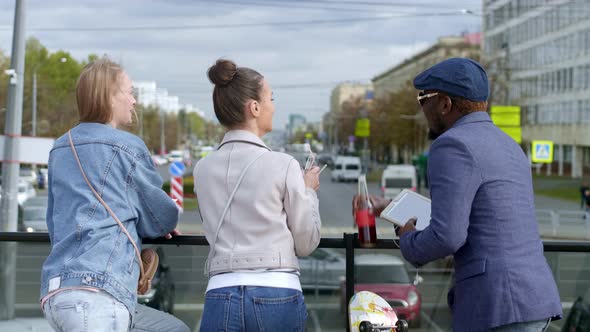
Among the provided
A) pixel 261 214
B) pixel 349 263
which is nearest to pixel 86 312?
pixel 261 214

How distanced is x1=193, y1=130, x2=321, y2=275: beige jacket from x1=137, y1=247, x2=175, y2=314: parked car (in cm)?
120

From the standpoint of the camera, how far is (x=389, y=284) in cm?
520

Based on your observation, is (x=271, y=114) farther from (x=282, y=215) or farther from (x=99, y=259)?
(x=99, y=259)

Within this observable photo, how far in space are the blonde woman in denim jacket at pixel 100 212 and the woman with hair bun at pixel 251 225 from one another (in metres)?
0.24

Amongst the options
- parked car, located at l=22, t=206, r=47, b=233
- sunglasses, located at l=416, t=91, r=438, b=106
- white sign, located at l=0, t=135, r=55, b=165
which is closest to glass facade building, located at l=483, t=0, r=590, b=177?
parked car, located at l=22, t=206, r=47, b=233

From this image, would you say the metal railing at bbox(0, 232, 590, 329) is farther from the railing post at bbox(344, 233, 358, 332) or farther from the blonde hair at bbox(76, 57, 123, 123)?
the blonde hair at bbox(76, 57, 123, 123)

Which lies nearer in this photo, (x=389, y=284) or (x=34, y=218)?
(x=389, y=284)

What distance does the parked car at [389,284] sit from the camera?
462 centimetres

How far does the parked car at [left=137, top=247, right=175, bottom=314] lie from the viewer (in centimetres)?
440

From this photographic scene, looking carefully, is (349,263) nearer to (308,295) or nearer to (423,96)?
(308,295)

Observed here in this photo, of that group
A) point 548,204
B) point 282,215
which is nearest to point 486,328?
point 282,215

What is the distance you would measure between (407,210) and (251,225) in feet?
2.44

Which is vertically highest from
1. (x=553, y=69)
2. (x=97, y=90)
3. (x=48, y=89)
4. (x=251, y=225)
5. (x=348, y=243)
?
(x=553, y=69)

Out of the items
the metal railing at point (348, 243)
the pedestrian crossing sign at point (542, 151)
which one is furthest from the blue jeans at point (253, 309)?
the pedestrian crossing sign at point (542, 151)
